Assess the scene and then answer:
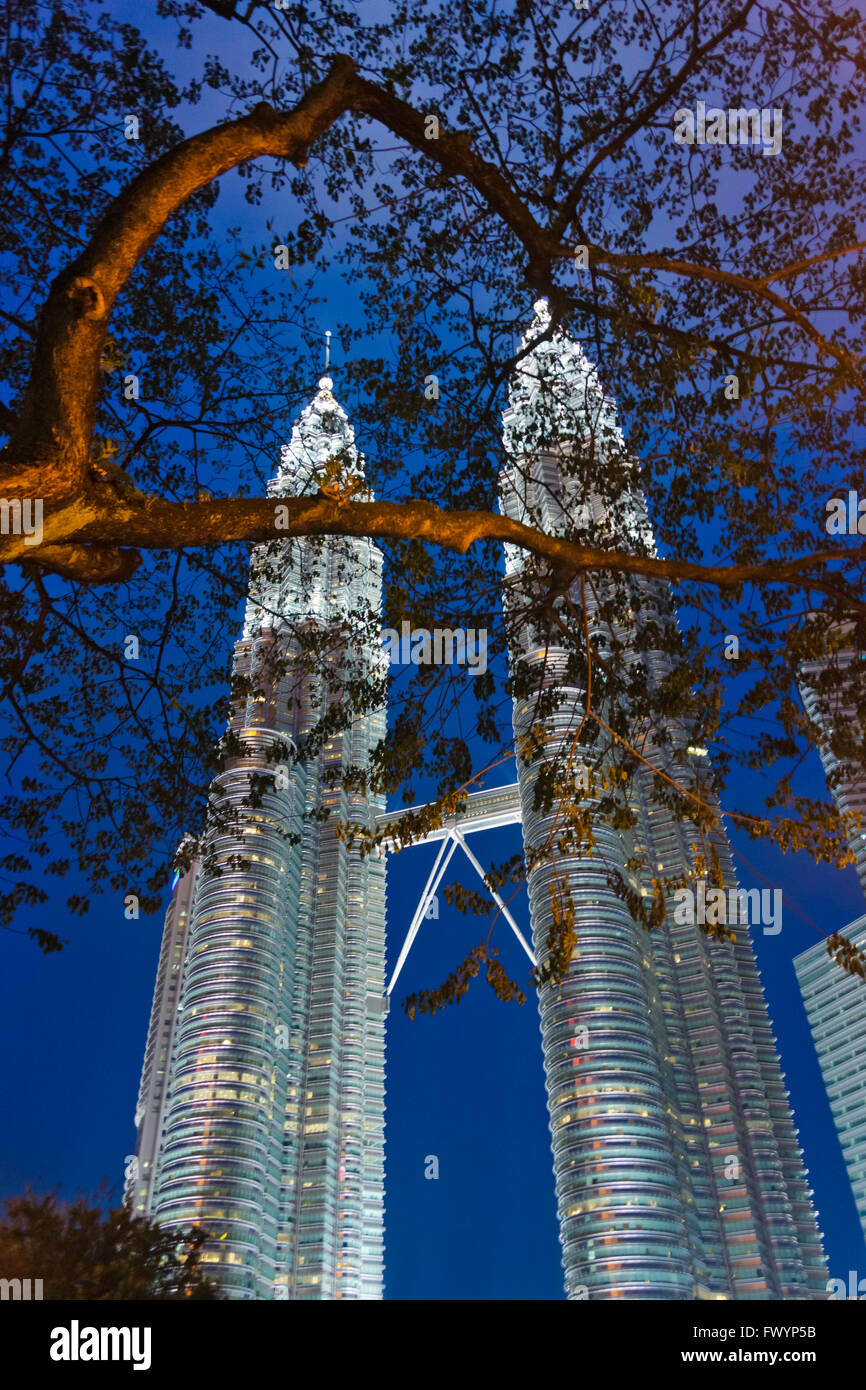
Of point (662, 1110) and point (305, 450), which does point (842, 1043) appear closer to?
point (662, 1110)

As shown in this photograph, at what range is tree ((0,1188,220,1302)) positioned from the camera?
20000mm

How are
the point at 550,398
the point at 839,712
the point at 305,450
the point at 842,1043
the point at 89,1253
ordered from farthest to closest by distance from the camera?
the point at 842,1043, the point at 89,1253, the point at 305,450, the point at 550,398, the point at 839,712

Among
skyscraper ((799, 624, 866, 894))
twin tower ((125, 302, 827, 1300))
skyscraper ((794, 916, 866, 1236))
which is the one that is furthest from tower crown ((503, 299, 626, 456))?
skyscraper ((794, 916, 866, 1236))

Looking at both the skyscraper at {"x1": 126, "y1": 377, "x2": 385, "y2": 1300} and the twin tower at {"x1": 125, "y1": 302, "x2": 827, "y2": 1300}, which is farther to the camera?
the skyscraper at {"x1": 126, "y1": 377, "x2": 385, "y2": 1300}

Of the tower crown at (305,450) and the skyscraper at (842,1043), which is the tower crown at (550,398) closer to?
the tower crown at (305,450)

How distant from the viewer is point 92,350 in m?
5.36

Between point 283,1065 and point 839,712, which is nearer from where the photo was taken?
point 839,712

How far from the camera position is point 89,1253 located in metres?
21.8

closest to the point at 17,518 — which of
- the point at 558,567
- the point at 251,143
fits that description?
the point at 251,143

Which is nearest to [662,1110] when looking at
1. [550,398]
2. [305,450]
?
[305,450]

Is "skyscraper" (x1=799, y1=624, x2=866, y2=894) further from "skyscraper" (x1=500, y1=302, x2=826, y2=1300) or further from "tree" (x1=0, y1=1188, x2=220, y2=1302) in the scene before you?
"skyscraper" (x1=500, y1=302, x2=826, y2=1300)

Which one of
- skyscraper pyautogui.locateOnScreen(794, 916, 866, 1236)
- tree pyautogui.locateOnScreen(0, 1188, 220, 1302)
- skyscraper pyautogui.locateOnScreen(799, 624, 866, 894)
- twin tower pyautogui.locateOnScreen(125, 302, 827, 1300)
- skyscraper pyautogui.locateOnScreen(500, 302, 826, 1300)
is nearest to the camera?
skyscraper pyautogui.locateOnScreen(799, 624, 866, 894)

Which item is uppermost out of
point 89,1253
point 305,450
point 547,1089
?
point 547,1089

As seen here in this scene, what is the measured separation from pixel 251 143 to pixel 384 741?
517 centimetres
